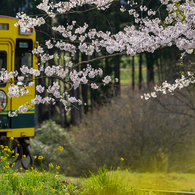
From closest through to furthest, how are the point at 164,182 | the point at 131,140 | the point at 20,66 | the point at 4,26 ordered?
the point at 4,26 → the point at 20,66 → the point at 164,182 → the point at 131,140

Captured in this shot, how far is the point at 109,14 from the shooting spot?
74.0ft

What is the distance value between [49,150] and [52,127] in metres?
1.16

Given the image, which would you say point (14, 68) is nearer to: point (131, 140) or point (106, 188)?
point (106, 188)

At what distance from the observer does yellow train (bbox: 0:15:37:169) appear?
7.15 m

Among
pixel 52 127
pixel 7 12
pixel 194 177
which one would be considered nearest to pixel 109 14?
pixel 7 12

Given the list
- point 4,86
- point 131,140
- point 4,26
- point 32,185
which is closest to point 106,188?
point 32,185

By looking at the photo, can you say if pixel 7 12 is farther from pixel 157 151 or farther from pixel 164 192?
pixel 164 192

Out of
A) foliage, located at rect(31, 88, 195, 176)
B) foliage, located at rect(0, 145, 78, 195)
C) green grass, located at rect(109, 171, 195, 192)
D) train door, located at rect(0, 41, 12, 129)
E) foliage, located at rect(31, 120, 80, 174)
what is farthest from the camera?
foliage, located at rect(31, 120, 80, 174)

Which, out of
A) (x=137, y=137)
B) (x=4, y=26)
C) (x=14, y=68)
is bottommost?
(x=137, y=137)

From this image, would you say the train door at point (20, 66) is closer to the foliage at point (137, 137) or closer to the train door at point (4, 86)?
the train door at point (4, 86)

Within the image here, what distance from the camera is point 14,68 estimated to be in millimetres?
7277

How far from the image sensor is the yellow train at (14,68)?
281 inches

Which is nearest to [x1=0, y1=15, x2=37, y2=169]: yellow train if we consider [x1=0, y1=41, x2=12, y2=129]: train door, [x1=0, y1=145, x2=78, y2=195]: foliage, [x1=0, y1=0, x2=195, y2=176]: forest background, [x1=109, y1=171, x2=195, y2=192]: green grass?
[x1=0, y1=41, x2=12, y2=129]: train door

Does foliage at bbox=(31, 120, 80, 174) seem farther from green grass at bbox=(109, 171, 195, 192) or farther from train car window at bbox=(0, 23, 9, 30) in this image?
train car window at bbox=(0, 23, 9, 30)
